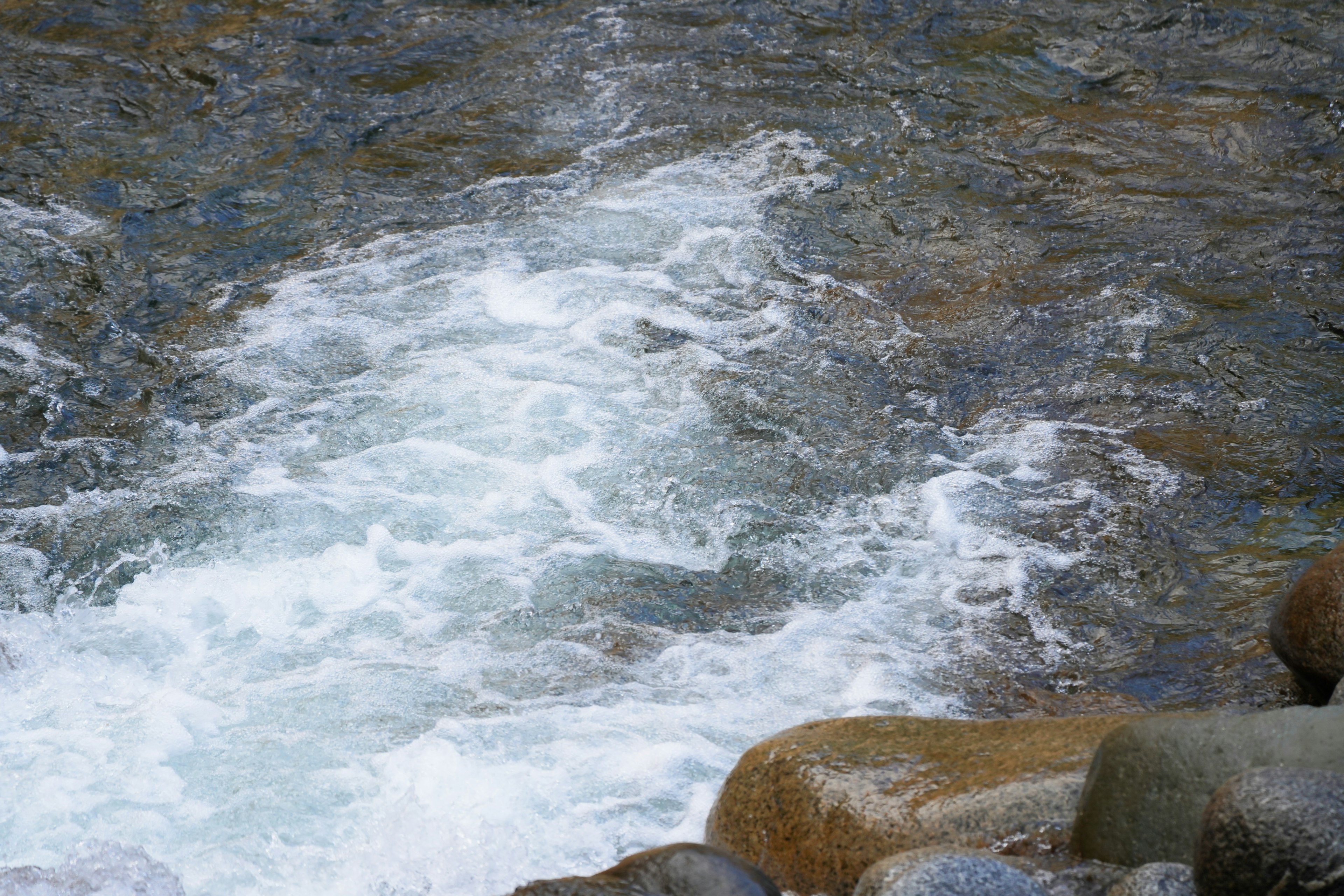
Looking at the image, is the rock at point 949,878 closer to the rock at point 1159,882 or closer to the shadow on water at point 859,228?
the rock at point 1159,882

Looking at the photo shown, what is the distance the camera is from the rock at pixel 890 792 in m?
3.28

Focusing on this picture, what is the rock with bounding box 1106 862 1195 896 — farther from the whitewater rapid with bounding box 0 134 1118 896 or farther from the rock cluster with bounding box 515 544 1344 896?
the whitewater rapid with bounding box 0 134 1118 896

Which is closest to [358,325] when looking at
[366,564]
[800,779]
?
[366,564]

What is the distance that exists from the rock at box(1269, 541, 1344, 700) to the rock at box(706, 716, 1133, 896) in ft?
2.00

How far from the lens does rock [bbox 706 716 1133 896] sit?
3275 millimetres

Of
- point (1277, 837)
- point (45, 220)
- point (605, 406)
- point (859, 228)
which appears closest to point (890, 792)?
point (1277, 837)

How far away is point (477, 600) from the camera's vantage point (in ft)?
16.1

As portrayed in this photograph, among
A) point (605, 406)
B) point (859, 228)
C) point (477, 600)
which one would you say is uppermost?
point (859, 228)

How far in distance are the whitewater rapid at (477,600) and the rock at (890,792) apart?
1.21ft

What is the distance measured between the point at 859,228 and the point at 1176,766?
4.93 metres

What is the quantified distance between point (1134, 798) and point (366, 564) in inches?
127

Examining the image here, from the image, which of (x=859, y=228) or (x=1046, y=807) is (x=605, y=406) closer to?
(x=859, y=228)

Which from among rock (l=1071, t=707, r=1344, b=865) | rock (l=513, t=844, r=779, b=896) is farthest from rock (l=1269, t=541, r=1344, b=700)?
rock (l=513, t=844, r=779, b=896)

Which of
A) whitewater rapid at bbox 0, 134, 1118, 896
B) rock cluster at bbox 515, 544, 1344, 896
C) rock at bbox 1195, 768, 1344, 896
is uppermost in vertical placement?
rock at bbox 1195, 768, 1344, 896
